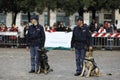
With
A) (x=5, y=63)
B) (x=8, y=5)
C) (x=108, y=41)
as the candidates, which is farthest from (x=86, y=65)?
(x=8, y=5)

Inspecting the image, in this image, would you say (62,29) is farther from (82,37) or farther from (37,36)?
(82,37)

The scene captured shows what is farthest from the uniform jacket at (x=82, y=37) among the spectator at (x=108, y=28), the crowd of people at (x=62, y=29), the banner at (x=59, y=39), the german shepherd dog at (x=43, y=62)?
the spectator at (x=108, y=28)

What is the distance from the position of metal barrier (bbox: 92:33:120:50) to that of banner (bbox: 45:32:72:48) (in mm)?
1656

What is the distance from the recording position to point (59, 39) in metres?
30.6

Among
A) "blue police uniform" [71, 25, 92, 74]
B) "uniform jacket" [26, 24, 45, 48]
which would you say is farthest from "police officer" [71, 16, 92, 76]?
"uniform jacket" [26, 24, 45, 48]

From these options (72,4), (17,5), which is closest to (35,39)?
(72,4)

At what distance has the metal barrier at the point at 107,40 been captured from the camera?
30.4 m

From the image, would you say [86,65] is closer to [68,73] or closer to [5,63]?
[68,73]

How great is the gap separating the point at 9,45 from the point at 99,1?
10.1 m

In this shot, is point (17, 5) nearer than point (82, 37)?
No

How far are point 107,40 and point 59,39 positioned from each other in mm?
3042

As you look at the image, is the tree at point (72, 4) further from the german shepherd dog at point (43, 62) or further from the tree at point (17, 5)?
the german shepherd dog at point (43, 62)

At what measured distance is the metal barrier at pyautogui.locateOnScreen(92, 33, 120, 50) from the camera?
99.6 feet

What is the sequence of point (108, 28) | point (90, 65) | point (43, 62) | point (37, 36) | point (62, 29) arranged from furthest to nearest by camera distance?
1. point (62, 29)
2. point (108, 28)
3. point (37, 36)
4. point (43, 62)
5. point (90, 65)
